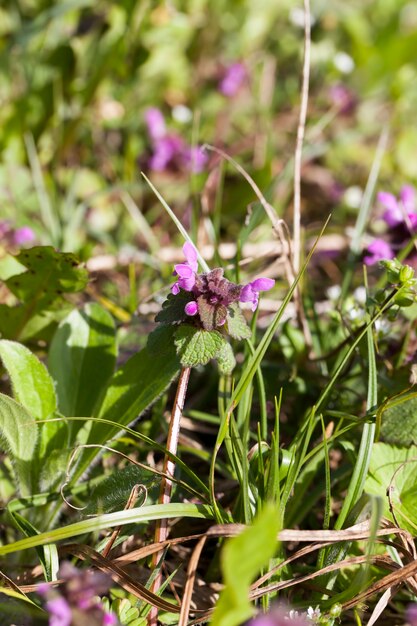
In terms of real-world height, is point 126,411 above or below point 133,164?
below

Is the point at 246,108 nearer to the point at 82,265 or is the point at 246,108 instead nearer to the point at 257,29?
the point at 257,29

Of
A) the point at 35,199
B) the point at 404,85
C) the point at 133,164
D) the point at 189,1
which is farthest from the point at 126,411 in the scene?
the point at 404,85

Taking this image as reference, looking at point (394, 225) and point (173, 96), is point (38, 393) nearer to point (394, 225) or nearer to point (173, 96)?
point (394, 225)

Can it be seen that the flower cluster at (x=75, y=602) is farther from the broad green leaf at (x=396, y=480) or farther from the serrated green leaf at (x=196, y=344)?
the broad green leaf at (x=396, y=480)

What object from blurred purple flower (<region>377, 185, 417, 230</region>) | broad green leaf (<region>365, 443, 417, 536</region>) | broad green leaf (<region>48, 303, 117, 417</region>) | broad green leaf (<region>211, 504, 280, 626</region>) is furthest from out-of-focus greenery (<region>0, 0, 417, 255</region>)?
broad green leaf (<region>211, 504, 280, 626</region>)

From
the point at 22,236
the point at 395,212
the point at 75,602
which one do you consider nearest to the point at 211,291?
the point at 75,602

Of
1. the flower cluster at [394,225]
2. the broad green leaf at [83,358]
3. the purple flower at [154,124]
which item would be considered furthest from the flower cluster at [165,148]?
the broad green leaf at [83,358]

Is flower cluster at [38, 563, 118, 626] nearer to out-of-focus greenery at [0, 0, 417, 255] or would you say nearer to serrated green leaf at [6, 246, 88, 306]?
serrated green leaf at [6, 246, 88, 306]

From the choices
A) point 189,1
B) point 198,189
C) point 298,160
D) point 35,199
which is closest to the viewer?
point 298,160
